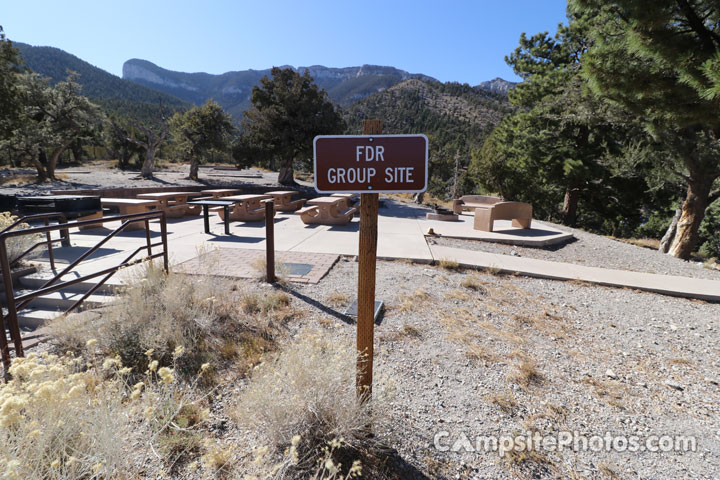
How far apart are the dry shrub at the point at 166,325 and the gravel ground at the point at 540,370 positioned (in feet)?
2.71

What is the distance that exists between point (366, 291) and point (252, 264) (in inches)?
141

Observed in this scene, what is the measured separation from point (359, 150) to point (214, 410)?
2091 millimetres

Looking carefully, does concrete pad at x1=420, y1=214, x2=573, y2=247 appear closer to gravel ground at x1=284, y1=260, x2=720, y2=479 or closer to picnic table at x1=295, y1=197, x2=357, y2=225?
picnic table at x1=295, y1=197, x2=357, y2=225

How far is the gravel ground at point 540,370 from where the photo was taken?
224 centimetres

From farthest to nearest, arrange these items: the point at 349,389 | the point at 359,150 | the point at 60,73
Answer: the point at 60,73 < the point at 349,389 < the point at 359,150

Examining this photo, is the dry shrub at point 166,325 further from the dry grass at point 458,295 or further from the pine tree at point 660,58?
the pine tree at point 660,58

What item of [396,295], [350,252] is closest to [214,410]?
[396,295]

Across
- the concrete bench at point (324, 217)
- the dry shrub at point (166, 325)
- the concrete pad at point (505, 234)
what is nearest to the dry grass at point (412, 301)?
the dry shrub at point (166, 325)

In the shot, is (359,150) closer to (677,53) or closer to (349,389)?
(349,389)

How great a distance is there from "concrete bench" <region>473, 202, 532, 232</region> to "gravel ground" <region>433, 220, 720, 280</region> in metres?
1.29

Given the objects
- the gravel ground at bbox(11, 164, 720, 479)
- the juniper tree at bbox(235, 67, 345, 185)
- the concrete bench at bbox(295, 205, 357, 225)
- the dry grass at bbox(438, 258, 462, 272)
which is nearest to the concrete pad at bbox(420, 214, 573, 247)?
the concrete bench at bbox(295, 205, 357, 225)

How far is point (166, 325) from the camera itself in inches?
122

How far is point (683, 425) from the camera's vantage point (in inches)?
103
